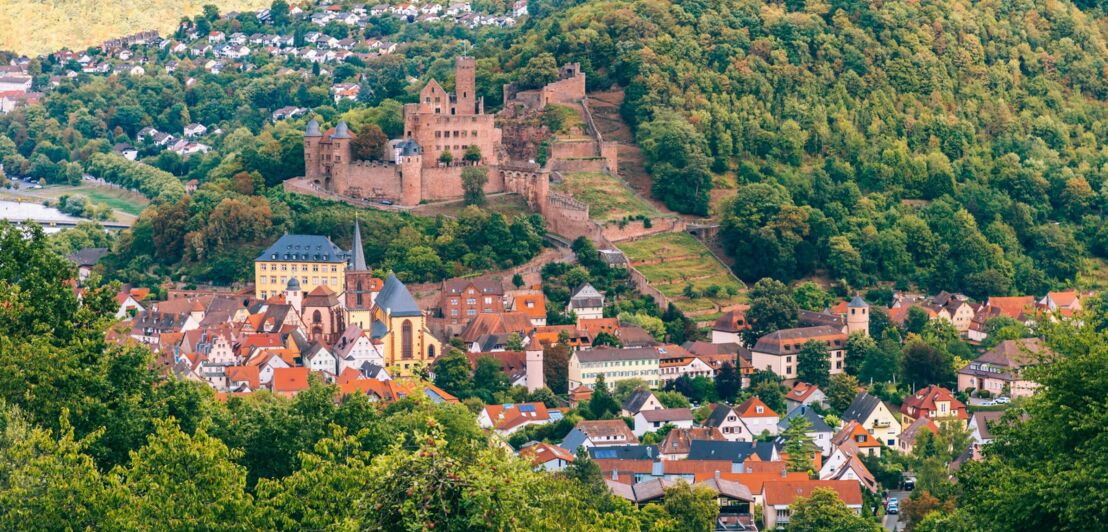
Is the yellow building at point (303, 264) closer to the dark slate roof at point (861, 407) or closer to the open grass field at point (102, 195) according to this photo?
the dark slate roof at point (861, 407)

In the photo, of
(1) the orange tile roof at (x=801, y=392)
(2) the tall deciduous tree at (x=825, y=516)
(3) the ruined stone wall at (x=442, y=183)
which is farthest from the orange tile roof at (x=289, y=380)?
(2) the tall deciduous tree at (x=825, y=516)

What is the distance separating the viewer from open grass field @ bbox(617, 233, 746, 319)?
3265 inches

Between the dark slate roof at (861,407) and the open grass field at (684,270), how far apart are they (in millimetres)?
11770

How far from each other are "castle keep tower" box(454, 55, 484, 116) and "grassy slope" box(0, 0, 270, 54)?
3205 inches

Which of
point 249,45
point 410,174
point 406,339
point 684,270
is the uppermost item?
point 410,174

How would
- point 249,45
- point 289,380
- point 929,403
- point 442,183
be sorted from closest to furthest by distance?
point 289,380 < point 929,403 < point 442,183 < point 249,45

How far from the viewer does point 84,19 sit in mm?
172250

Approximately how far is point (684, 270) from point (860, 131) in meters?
19.7

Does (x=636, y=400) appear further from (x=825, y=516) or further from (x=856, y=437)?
(x=825, y=516)

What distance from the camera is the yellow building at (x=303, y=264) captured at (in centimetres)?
8006

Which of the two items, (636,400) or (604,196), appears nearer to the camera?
(636,400)

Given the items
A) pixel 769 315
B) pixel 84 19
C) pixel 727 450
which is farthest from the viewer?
pixel 84 19

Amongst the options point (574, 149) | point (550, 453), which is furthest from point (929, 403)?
point (574, 149)

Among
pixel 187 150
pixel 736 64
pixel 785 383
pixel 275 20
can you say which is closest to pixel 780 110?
pixel 736 64
